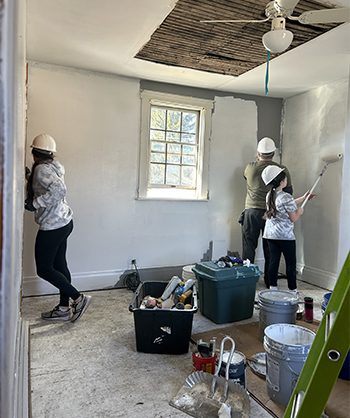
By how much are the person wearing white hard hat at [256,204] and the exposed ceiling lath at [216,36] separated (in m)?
1.13

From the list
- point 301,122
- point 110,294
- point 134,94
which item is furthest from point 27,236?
point 301,122

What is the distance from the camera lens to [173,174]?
4.32m

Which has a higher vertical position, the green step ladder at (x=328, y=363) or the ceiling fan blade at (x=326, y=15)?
the ceiling fan blade at (x=326, y=15)

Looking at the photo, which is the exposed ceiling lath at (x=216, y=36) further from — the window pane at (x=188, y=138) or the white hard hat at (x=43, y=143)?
the white hard hat at (x=43, y=143)

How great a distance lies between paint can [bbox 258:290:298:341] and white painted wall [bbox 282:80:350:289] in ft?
5.52

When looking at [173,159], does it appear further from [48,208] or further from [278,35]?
[278,35]

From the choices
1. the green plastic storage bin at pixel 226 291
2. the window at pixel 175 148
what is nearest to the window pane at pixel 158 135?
the window at pixel 175 148

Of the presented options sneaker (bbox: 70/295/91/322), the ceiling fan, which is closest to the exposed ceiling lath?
the ceiling fan

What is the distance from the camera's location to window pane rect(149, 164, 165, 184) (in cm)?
420

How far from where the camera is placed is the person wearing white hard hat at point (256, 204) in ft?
13.4

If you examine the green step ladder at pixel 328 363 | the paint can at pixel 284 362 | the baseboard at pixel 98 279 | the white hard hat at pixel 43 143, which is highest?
the white hard hat at pixel 43 143

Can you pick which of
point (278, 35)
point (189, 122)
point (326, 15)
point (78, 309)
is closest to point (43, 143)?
point (78, 309)

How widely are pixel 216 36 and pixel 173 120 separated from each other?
1.54m

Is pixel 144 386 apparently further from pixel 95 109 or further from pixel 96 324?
pixel 95 109
